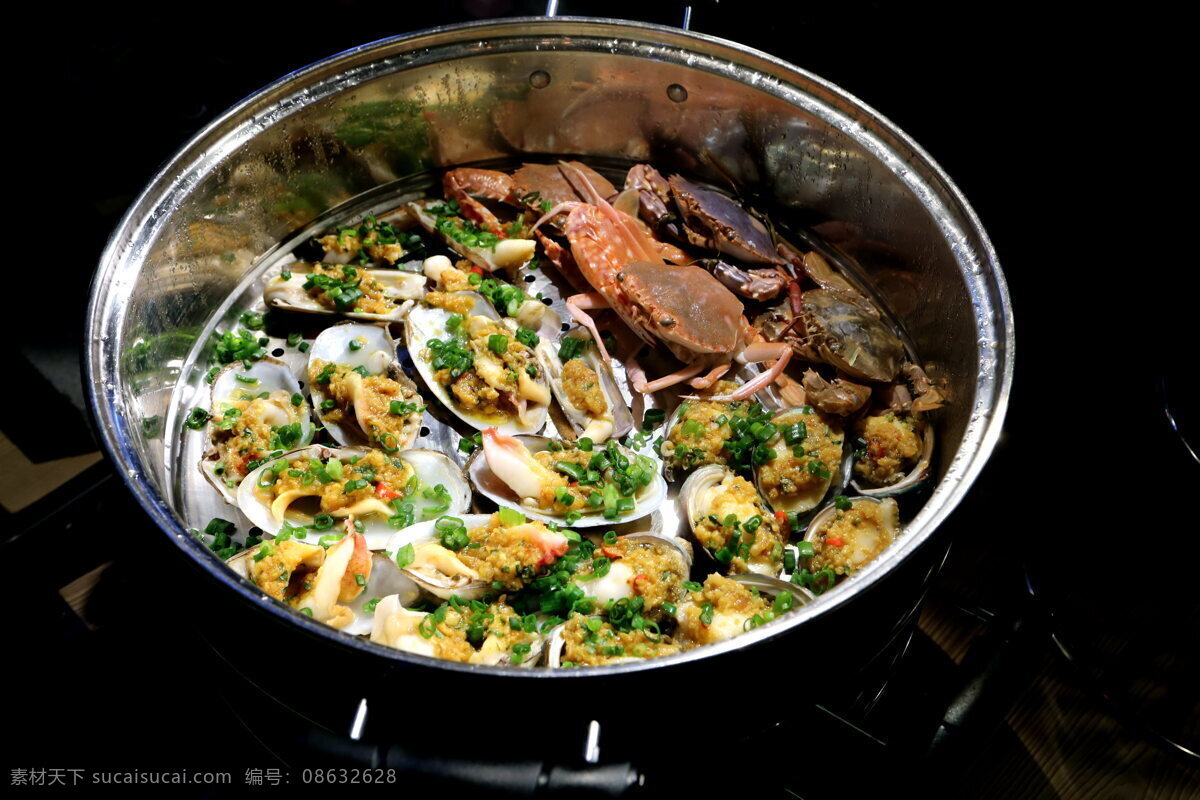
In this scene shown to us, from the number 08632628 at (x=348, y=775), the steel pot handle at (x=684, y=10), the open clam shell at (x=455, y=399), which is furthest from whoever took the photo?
the steel pot handle at (x=684, y=10)

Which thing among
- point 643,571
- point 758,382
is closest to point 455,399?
point 643,571

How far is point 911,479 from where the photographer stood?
227 centimetres

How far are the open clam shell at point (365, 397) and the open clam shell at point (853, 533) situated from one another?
3.67ft

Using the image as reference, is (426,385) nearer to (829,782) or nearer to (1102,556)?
(829,782)

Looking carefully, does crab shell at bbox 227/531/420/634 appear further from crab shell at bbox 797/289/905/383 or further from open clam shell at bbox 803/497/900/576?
crab shell at bbox 797/289/905/383

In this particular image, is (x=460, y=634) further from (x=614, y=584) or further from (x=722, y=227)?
(x=722, y=227)

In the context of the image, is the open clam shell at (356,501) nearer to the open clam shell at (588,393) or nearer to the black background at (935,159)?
the open clam shell at (588,393)

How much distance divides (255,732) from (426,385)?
1.03m

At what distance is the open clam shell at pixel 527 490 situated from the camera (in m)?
2.18

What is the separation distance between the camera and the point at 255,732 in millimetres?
2186

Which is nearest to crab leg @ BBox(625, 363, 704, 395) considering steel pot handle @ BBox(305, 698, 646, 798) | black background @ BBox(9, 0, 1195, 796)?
steel pot handle @ BBox(305, 698, 646, 798)

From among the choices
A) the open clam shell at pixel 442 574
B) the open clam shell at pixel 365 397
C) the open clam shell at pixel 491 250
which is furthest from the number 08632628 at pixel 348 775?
the open clam shell at pixel 491 250

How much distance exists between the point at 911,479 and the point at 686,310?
0.79 meters

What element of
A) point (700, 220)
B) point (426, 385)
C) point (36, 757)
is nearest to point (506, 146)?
point (700, 220)
